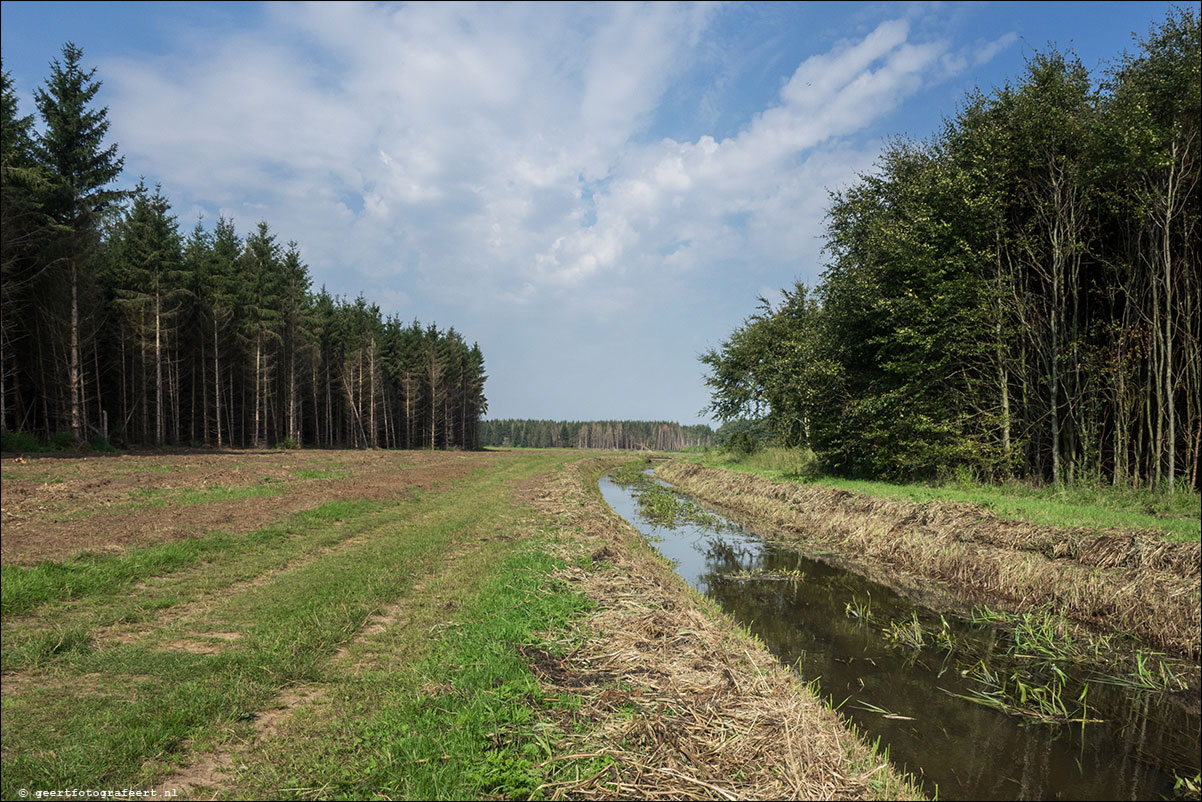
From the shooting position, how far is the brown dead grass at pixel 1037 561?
8.15 m

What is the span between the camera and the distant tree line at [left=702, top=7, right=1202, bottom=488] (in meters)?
13.4

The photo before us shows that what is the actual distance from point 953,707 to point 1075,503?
1027 centimetres

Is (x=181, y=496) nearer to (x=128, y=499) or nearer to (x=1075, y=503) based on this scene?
(x=128, y=499)

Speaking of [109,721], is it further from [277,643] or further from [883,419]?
[883,419]

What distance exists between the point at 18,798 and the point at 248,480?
1819 centimetres

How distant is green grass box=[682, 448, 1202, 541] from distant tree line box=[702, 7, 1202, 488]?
1008 millimetres

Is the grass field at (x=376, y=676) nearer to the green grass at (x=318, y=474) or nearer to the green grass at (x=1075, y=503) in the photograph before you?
the green grass at (x=1075, y=503)

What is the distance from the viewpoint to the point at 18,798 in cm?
356

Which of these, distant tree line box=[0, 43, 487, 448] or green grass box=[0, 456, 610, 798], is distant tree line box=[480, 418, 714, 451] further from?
green grass box=[0, 456, 610, 798]

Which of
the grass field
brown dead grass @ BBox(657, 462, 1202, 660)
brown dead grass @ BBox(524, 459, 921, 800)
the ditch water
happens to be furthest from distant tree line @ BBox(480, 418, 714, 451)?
brown dead grass @ BBox(524, 459, 921, 800)

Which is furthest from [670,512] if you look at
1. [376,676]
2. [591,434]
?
[591,434]

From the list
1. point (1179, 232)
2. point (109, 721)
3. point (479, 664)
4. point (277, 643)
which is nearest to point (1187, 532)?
point (1179, 232)

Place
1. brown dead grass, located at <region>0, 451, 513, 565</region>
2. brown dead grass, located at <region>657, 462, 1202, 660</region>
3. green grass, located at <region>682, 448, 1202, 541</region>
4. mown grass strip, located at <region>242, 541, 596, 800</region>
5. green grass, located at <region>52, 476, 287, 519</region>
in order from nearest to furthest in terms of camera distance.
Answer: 1. mown grass strip, located at <region>242, 541, 596, 800</region>
2. brown dead grass, located at <region>657, 462, 1202, 660</region>
3. brown dead grass, located at <region>0, 451, 513, 565</region>
4. green grass, located at <region>682, 448, 1202, 541</region>
5. green grass, located at <region>52, 476, 287, 519</region>

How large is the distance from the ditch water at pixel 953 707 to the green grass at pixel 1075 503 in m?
3.72
